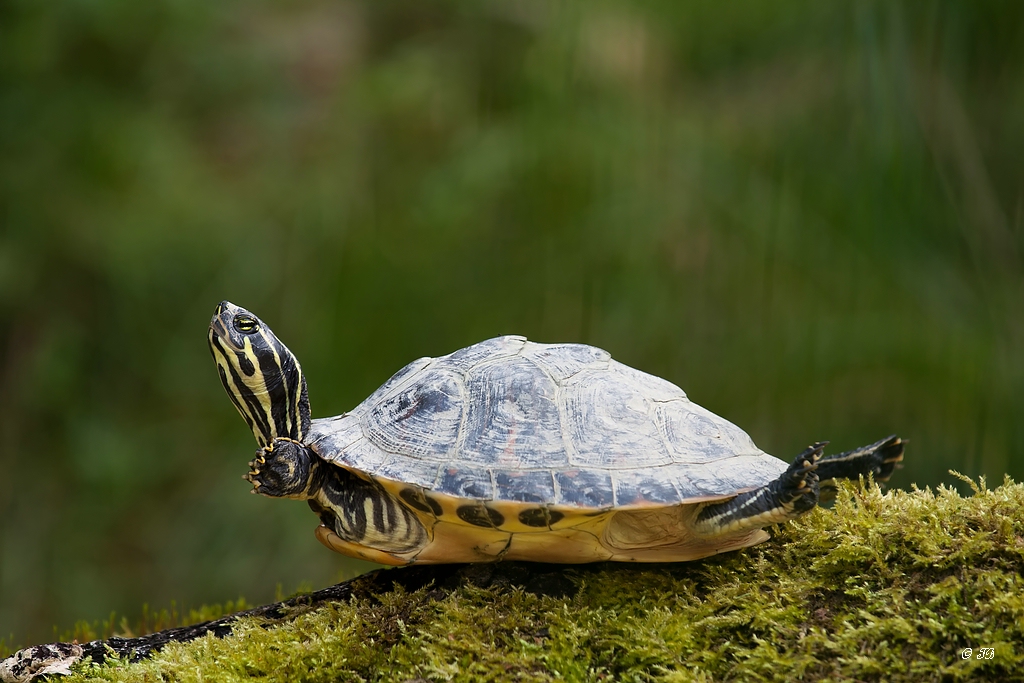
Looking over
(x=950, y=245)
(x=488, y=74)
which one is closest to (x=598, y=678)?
(x=950, y=245)

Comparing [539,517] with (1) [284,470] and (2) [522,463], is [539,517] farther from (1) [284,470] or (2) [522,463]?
(1) [284,470]

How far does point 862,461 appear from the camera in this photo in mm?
1591

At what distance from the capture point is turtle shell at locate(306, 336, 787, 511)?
5.09 feet

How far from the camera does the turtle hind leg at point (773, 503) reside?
1.40 metres

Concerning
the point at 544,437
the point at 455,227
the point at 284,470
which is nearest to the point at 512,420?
the point at 544,437

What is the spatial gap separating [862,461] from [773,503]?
0.29 m

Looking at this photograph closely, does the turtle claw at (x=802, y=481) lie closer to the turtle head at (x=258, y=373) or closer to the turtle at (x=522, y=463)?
the turtle at (x=522, y=463)

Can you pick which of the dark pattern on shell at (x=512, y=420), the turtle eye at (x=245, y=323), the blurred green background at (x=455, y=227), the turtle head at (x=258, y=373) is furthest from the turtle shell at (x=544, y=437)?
the blurred green background at (x=455, y=227)

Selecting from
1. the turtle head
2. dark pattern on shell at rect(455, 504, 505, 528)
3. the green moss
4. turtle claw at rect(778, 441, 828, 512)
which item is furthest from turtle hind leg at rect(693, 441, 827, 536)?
the turtle head

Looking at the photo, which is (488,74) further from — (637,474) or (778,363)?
(637,474)

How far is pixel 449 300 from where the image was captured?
3.95m

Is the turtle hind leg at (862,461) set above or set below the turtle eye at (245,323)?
below

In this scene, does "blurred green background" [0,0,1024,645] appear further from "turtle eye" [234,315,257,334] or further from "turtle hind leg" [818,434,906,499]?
"turtle eye" [234,315,257,334]

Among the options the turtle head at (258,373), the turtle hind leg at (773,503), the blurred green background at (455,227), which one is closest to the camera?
the turtle hind leg at (773,503)
